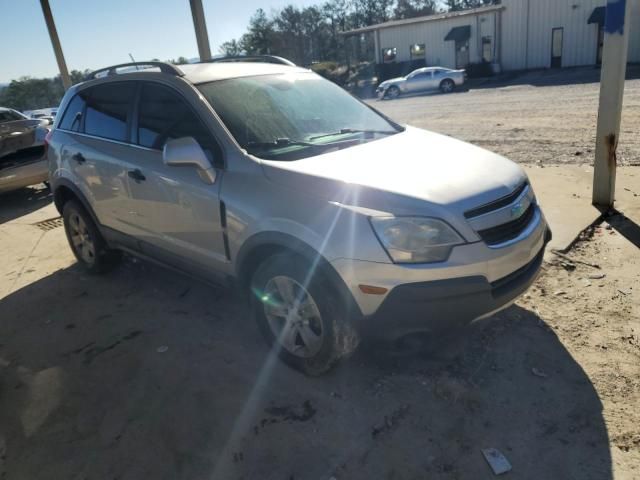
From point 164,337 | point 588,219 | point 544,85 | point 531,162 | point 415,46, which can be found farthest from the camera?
point 415,46

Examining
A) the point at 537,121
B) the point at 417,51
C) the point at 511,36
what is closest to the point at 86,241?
the point at 537,121

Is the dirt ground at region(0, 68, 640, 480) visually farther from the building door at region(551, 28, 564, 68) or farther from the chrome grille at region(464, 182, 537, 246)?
the building door at region(551, 28, 564, 68)

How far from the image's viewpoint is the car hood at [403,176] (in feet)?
8.79

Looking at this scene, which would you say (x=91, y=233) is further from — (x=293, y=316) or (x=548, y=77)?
(x=548, y=77)

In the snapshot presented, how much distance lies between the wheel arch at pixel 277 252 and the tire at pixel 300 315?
0.15 ft

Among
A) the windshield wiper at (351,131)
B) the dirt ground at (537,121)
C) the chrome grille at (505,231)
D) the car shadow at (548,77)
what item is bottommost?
the car shadow at (548,77)

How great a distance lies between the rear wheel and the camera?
26819 millimetres

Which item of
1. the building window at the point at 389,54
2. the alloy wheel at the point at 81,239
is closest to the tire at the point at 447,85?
the building window at the point at 389,54

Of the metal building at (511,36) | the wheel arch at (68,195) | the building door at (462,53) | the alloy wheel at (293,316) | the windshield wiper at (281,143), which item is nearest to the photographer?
the alloy wheel at (293,316)

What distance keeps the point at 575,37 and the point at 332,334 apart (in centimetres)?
3238

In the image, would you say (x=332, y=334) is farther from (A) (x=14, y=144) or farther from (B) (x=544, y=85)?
(B) (x=544, y=85)

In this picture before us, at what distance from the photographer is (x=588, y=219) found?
5.21 m

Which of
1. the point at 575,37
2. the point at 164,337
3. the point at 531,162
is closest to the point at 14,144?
the point at 164,337

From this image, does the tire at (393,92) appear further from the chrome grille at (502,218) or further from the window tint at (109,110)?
the chrome grille at (502,218)
